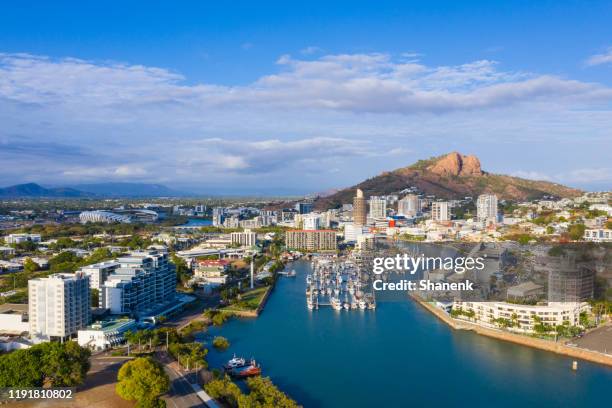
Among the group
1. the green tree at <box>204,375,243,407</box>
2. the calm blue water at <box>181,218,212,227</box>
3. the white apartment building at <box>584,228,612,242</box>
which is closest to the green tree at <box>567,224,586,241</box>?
the white apartment building at <box>584,228,612,242</box>

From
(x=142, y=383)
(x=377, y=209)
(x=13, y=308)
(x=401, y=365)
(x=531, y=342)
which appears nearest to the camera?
(x=142, y=383)

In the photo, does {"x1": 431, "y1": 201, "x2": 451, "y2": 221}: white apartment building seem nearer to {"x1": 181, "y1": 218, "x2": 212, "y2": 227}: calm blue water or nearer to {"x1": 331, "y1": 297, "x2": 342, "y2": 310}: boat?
{"x1": 181, "y1": 218, "x2": 212, "y2": 227}: calm blue water

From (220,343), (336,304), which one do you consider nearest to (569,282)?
(336,304)

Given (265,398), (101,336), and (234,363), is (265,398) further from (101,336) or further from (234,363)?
(101,336)

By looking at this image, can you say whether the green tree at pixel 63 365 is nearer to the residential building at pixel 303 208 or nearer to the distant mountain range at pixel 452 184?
the residential building at pixel 303 208

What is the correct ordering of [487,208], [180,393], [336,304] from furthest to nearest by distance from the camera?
[487,208] → [336,304] → [180,393]

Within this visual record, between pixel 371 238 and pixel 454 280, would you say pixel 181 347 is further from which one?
pixel 371 238
